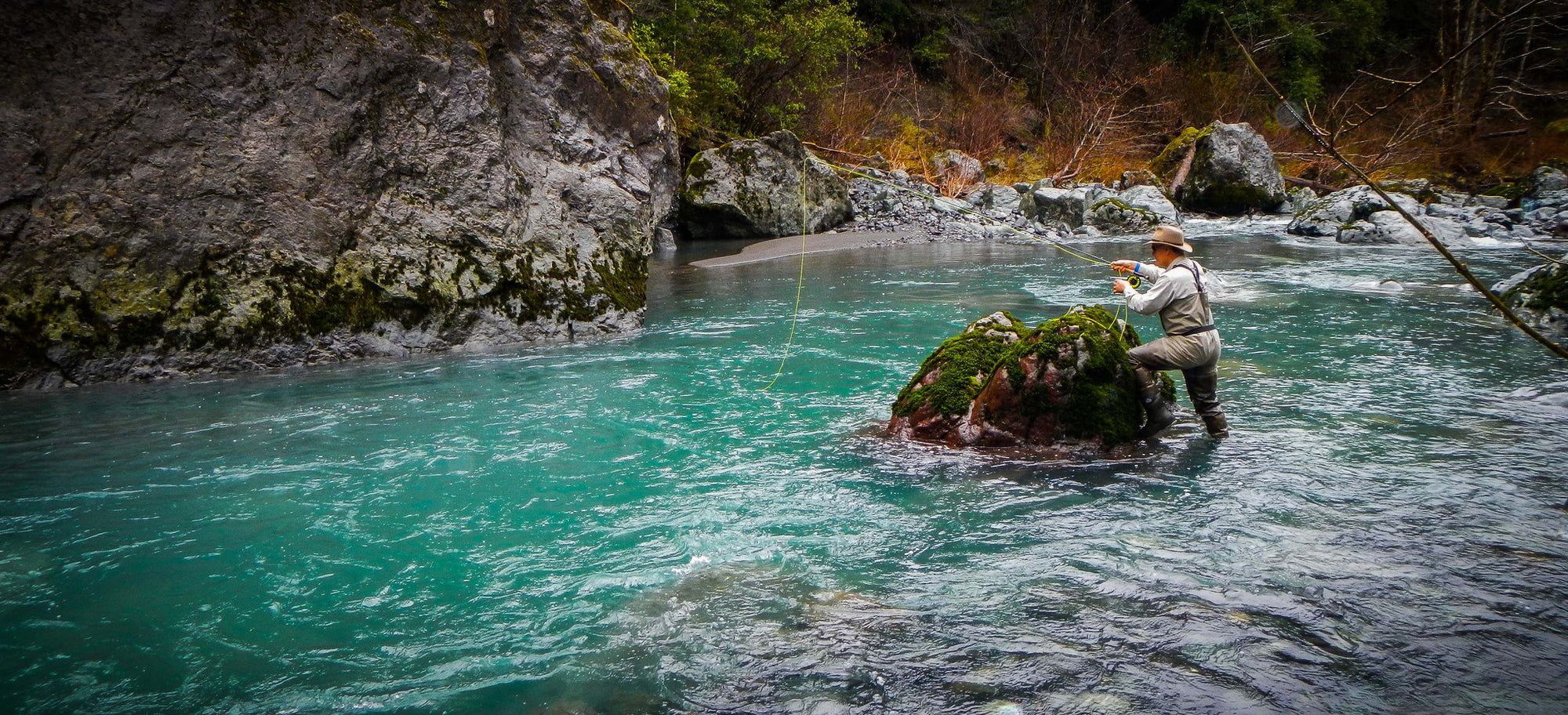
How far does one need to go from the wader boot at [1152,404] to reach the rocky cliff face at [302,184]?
5.63 meters

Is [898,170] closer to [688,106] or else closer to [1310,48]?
[688,106]

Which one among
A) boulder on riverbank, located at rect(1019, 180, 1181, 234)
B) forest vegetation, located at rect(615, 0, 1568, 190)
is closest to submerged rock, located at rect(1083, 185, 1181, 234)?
boulder on riverbank, located at rect(1019, 180, 1181, 234)

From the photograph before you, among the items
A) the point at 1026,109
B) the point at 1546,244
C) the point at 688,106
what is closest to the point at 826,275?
the point at 688,106

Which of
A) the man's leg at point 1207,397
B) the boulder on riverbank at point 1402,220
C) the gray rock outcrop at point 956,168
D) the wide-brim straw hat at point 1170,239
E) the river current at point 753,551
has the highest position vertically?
the gray rock outcrop at point 956,168

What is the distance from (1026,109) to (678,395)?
28006 millimetres

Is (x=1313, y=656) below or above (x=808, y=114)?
below

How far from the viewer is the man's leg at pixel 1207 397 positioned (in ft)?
19.3

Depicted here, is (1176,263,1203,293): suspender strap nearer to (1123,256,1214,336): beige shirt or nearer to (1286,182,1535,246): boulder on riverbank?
(1123,256,1214,336): beige shirt

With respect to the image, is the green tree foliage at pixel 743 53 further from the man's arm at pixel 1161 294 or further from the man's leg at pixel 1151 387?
the man's leg at pixel 1151 387

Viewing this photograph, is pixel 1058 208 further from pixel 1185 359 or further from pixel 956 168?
pixel 1185 359

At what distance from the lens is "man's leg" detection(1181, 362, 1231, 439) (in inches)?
231

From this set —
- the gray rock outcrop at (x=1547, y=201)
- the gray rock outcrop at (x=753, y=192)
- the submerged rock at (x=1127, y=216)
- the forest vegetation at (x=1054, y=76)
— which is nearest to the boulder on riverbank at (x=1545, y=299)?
the gray rock outcrop at (x=1547, y=201)

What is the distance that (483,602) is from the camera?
396 centimetres

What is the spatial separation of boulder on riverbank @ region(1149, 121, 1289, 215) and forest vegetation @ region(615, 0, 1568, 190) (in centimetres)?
126
